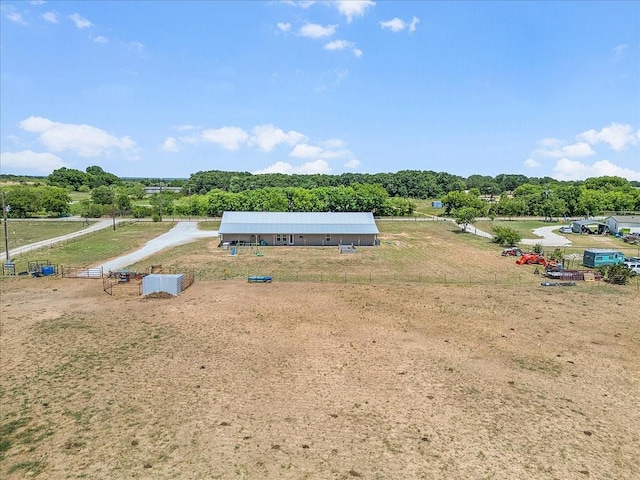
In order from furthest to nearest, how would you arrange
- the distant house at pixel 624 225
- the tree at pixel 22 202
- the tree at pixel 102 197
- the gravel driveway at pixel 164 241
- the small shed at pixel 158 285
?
1. the tree at pixel 102 197
2. the tree at pixel 22 202
3. the distant house at pixel 624 225
4. the gravel driveway at pixel 164 241
5. the small shed at pixel 158 285

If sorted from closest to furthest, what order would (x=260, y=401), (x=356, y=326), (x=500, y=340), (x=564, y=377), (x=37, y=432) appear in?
(x=37, y=432), (x=260, y=401), (x=564, y=377), (x=500, y=340), (x=356, y=326)

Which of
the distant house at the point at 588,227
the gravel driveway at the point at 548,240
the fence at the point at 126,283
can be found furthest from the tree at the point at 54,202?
the distant house at the point at 588,227

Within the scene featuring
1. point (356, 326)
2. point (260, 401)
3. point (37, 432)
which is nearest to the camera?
point (37, 432)

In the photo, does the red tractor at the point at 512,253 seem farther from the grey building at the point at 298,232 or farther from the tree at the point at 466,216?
the tree at the point at 466,216

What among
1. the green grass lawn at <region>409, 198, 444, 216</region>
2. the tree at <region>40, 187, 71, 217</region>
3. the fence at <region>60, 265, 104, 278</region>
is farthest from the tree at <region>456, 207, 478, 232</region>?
the tree at <region>40, 187, 71, 217</region>

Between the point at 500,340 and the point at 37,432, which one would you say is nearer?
the point at 37,432

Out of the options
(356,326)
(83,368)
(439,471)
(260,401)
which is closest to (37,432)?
(83,368)

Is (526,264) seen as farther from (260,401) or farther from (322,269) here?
(260,401)
